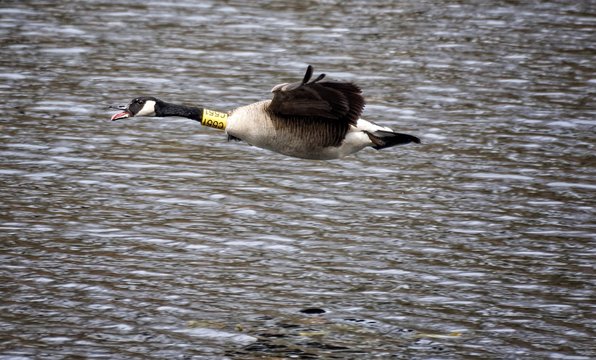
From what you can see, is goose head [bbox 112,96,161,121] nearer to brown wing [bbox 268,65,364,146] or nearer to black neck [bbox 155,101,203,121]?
black neck [bbox 155,101,203,121]

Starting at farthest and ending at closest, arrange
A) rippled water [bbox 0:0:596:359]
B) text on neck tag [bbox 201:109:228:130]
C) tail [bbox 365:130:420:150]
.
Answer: tail [bbox 365:130:420:150]
text on neck tag [bbox 201:109:228:130]
rippled water [bbox 0:0:596:359]

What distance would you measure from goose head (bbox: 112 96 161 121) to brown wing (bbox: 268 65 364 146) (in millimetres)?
1248

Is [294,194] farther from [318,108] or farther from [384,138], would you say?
[318,108]

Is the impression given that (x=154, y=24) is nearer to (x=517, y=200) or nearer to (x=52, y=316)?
(x=517, y=200)

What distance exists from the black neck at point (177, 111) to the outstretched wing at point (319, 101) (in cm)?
82

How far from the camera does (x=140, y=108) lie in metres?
12.5

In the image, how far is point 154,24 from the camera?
23500 mm

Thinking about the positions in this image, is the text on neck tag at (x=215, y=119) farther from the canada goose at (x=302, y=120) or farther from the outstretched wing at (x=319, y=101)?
the outstretched wing at (x=319, y=101)

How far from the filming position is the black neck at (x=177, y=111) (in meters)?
12.4

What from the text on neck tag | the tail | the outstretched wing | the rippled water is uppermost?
the outstretched wing

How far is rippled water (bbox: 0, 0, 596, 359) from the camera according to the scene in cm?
1073

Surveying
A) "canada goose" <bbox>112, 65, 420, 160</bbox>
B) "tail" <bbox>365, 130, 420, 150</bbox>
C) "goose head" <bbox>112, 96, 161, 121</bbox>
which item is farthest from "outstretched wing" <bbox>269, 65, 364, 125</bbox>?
"goose head" <bbox>112, 96, 161, 121</bbox>

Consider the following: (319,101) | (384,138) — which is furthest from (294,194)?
(319,101)

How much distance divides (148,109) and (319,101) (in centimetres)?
177
